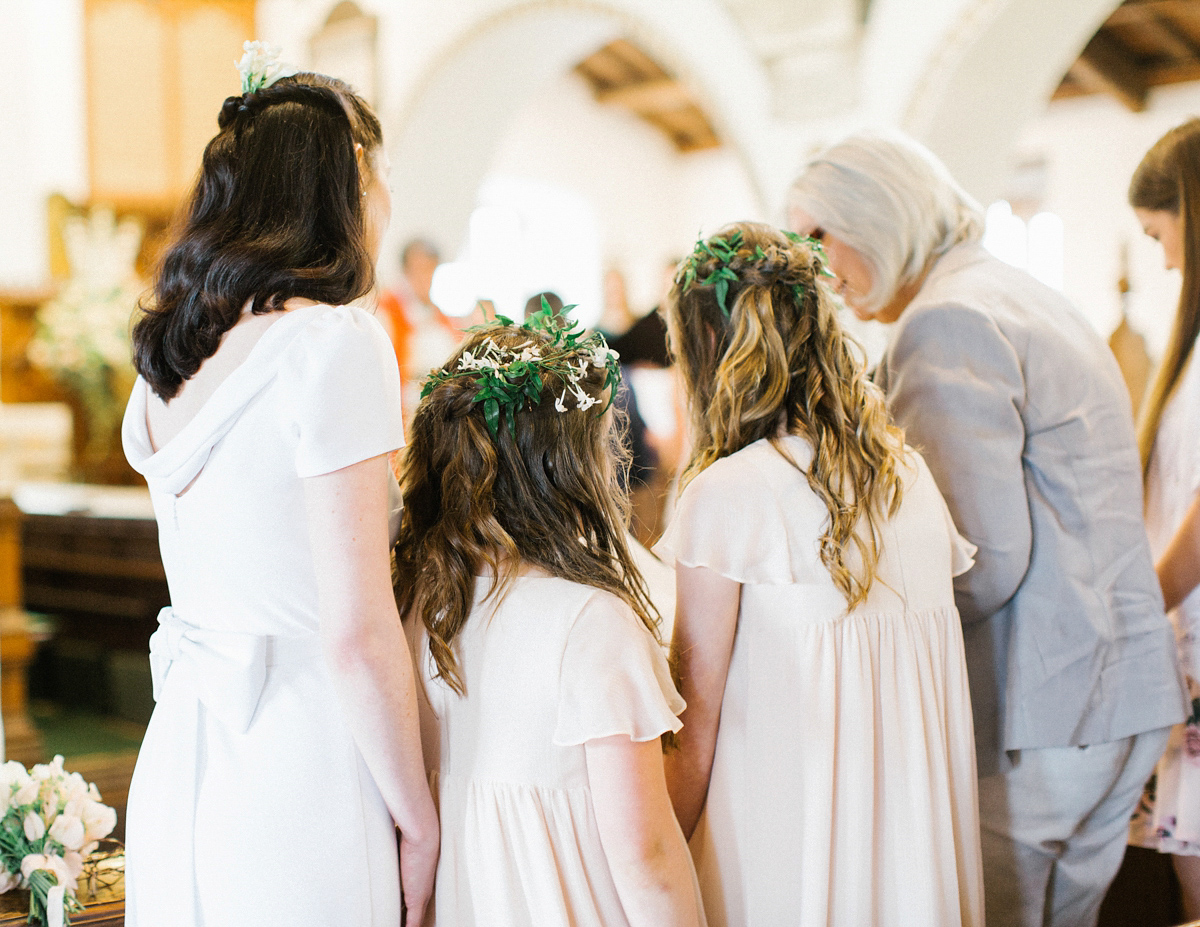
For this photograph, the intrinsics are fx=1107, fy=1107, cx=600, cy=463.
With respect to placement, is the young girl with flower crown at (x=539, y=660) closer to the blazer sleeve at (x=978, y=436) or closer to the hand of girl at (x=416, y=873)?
the hand of girl at (x=416, y=873)

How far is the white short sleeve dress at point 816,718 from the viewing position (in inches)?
55.8

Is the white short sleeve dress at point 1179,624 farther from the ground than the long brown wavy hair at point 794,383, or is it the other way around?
the long brown wavy hair at point 794,383

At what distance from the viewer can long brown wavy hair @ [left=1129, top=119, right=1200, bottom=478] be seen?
2111mm

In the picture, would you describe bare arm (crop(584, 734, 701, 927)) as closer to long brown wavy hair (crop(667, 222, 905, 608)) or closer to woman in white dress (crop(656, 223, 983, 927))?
woman in white dress (crop(656, 223, 983, 927))

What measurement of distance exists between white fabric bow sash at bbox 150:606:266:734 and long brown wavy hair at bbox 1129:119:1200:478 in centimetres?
170

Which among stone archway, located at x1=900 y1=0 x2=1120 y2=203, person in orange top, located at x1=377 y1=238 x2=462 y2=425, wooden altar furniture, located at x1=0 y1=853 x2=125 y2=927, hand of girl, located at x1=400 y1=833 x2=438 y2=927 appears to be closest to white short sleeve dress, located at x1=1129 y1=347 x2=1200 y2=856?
hand of girl, located at x1=400 y1=833 x2=438 y2=927

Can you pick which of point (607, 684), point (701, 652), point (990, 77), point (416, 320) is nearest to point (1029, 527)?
point (701, 652)

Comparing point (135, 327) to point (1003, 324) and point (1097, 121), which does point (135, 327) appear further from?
point (1097, 121)

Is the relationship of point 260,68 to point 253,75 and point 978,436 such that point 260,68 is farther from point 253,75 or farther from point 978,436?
point 978,436

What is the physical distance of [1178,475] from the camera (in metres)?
2.11

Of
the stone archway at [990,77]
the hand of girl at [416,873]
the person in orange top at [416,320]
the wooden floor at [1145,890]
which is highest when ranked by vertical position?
the stone archway at [990,77]

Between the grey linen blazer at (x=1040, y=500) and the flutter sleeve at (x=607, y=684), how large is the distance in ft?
2.14

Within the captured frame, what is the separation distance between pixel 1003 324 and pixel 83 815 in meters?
1.59

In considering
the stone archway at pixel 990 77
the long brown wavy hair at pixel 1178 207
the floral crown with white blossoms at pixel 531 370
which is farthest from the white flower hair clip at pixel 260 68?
the stone archway at pixel 990 77
